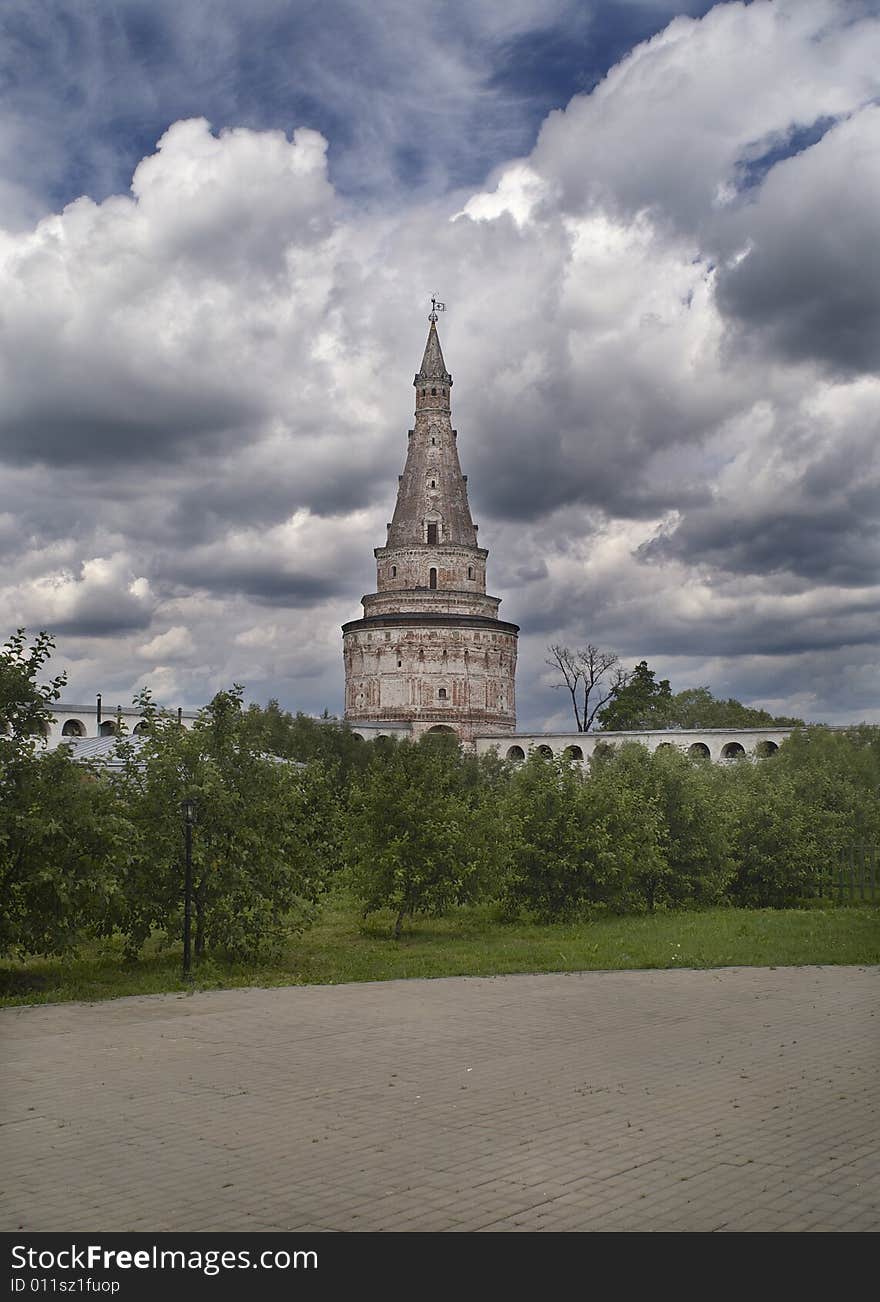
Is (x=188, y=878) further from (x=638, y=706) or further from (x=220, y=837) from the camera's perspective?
(x=638, y=706)

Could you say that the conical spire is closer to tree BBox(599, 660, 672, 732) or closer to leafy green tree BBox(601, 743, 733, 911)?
tree BBox(599, 660, 672, 732)

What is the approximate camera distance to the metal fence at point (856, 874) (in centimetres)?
2575

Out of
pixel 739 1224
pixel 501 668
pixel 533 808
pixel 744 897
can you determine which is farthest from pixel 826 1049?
pixel 501 668

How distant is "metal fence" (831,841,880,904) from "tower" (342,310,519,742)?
42.9m

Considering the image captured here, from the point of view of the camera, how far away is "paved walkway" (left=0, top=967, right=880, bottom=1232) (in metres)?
6.39

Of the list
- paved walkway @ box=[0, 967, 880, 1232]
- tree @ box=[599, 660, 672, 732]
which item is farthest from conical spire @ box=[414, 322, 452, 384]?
paved walkway @ box=[0, 967, 880, 1232]

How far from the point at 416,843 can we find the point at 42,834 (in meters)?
7.13

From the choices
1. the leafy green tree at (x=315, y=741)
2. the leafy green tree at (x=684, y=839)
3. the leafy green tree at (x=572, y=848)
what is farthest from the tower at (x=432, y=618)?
the leafy green tree at (x=572, y=848)

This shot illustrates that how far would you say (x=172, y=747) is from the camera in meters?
16.6

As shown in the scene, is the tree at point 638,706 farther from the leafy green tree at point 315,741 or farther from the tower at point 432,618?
the leafy green tree at point 315,741

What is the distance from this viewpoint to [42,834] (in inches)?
527

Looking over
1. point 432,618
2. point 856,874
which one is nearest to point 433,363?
point 432,618

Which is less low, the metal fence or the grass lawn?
the metal fence

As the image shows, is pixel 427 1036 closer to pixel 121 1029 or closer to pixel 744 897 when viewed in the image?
pixel 121 1029
